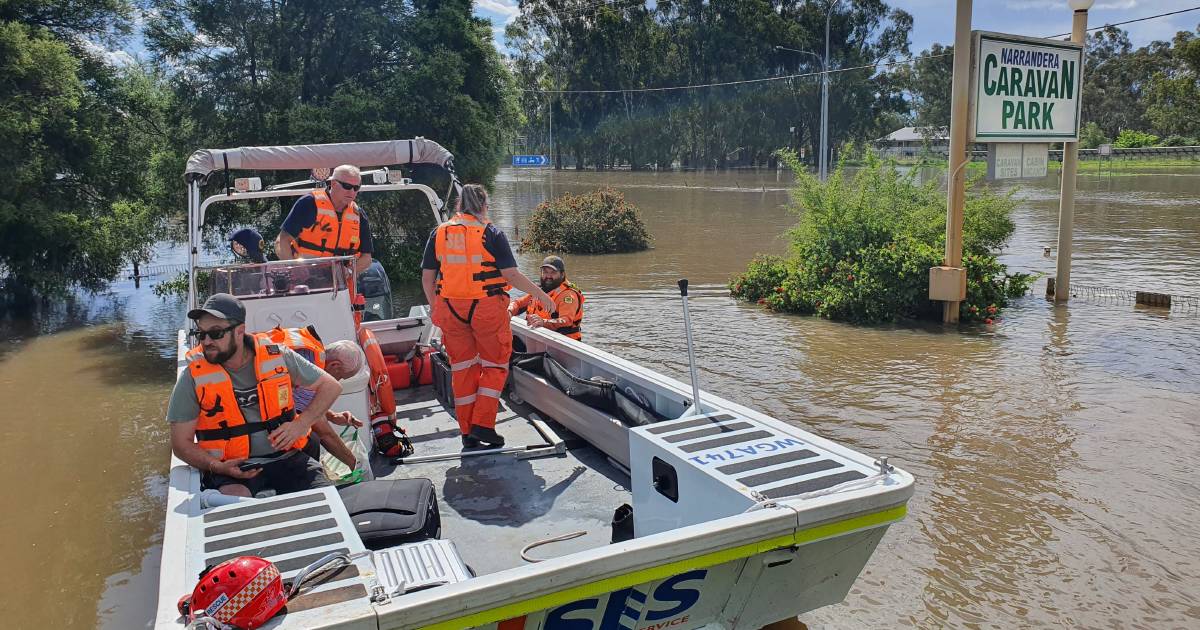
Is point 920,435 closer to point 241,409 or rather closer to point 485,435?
point 485,435

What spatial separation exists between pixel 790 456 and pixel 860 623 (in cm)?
133

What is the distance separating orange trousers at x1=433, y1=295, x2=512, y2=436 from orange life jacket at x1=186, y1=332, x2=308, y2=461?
1.59m

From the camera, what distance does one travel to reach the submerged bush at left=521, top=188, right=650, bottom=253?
21.2 meters

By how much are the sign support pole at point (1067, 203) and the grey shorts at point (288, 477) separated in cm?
1105

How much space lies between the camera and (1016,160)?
11.1 meters

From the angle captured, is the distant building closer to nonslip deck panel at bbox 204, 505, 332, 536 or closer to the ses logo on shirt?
the ses logo on shirt

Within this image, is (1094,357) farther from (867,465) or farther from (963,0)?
(867,465)

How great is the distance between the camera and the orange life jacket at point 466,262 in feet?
17.0

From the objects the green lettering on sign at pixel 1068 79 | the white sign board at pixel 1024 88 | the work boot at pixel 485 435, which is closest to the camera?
the work boot at pixel 485 435

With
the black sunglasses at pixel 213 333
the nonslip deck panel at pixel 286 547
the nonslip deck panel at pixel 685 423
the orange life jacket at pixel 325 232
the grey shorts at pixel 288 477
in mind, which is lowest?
the grey shorts at pixel 288 477

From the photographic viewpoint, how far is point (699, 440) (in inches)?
144

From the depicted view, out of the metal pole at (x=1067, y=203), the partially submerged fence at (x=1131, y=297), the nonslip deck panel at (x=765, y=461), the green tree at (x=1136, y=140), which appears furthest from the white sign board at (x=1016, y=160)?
the green tree at (x=1136, y=140)

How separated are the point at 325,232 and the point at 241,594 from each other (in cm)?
403

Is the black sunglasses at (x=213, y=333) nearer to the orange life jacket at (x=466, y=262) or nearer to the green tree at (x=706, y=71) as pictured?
the orange life jacket at (x=466, y=262)
